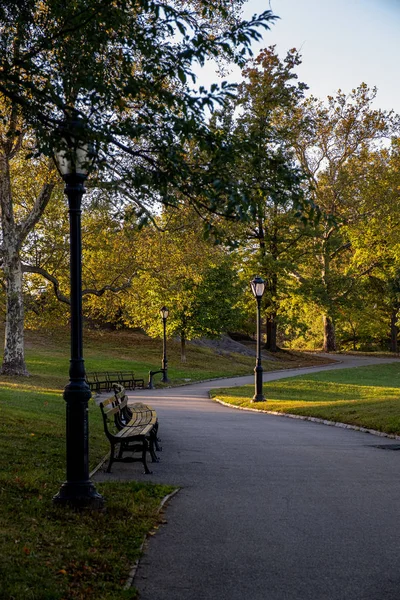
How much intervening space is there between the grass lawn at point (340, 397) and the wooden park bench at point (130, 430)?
5.33 m

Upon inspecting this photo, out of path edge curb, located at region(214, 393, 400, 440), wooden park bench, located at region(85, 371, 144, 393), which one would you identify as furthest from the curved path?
wooden park bench, located at region(85, 371, 144, 393)

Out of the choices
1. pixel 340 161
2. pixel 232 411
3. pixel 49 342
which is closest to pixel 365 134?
pixel 340 161

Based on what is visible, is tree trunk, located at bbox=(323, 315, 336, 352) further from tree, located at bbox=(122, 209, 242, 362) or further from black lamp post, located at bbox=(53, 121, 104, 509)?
black lamp post, located at bbox=(53, 121, 104, 509)

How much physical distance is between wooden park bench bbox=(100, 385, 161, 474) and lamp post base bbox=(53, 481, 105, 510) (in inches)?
75.8

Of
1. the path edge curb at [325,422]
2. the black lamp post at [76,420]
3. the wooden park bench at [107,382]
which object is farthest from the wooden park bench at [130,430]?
the wooden park bench at [107,382]

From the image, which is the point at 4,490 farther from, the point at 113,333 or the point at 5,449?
the point at 113,333

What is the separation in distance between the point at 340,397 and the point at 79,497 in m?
18.8

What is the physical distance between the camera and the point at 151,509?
701 centimetres

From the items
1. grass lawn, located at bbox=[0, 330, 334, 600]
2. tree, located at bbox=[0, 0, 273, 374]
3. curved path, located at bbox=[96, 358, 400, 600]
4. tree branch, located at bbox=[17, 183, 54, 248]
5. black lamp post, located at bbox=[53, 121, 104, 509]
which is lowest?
curved path, located at bbox=[96, 358, 400, 600]

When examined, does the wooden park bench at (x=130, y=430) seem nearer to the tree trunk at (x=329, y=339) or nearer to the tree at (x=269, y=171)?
the tree at (x=269, y=171)

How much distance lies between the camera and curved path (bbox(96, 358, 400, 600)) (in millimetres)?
5016

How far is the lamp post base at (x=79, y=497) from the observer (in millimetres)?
6762

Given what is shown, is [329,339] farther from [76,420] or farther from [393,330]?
[76,420]

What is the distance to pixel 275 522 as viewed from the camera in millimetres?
6746
